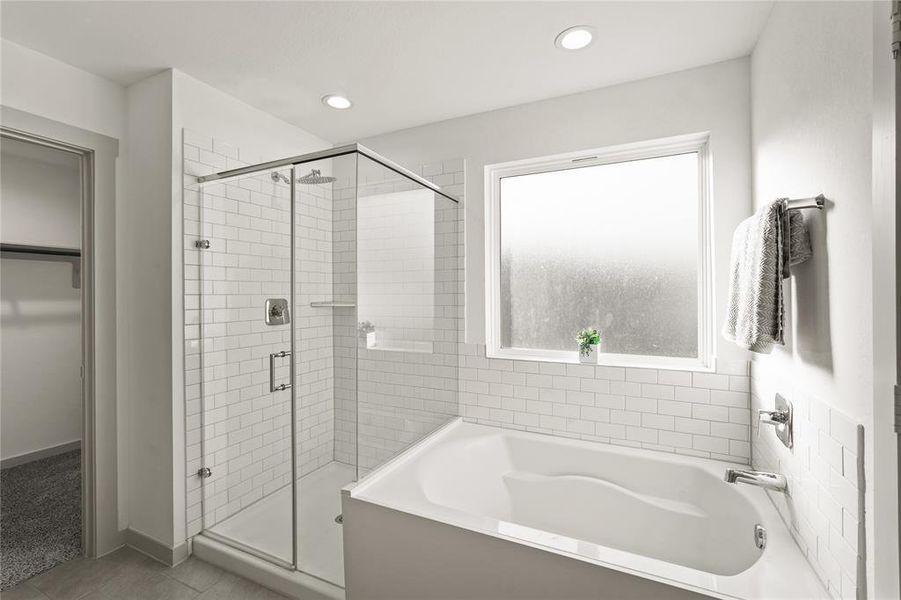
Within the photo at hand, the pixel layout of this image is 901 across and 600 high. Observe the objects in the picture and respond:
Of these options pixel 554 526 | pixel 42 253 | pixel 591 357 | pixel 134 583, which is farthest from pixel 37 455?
pixel 591 357

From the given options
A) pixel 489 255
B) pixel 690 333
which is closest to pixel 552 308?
pixel 489 255

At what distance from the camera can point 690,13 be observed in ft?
5.42

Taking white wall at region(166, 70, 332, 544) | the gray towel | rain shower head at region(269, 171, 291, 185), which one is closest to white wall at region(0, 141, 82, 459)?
white wall at region(166, 70, 332, 544)

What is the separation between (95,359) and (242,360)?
0.73 meters

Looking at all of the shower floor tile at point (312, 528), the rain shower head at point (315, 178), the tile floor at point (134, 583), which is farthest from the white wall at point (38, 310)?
the shower floor tile at point (312, 528)

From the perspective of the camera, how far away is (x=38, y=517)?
244 centimetres

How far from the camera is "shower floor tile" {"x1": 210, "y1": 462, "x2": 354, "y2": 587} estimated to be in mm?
1819

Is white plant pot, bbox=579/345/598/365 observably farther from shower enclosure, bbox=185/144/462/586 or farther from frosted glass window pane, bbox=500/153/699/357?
shower enclosure, bbox=185/144/462/586

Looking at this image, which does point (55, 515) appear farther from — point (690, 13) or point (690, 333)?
point (690, 13)

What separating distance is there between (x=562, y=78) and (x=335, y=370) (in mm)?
1924

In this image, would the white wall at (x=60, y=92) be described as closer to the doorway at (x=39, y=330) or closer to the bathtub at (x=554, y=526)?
the doorway at (x=39, y=330)

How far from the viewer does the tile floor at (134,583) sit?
6.04 ft

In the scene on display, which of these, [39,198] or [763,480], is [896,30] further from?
[39,198]

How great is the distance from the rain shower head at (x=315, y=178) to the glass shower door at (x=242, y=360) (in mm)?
245
